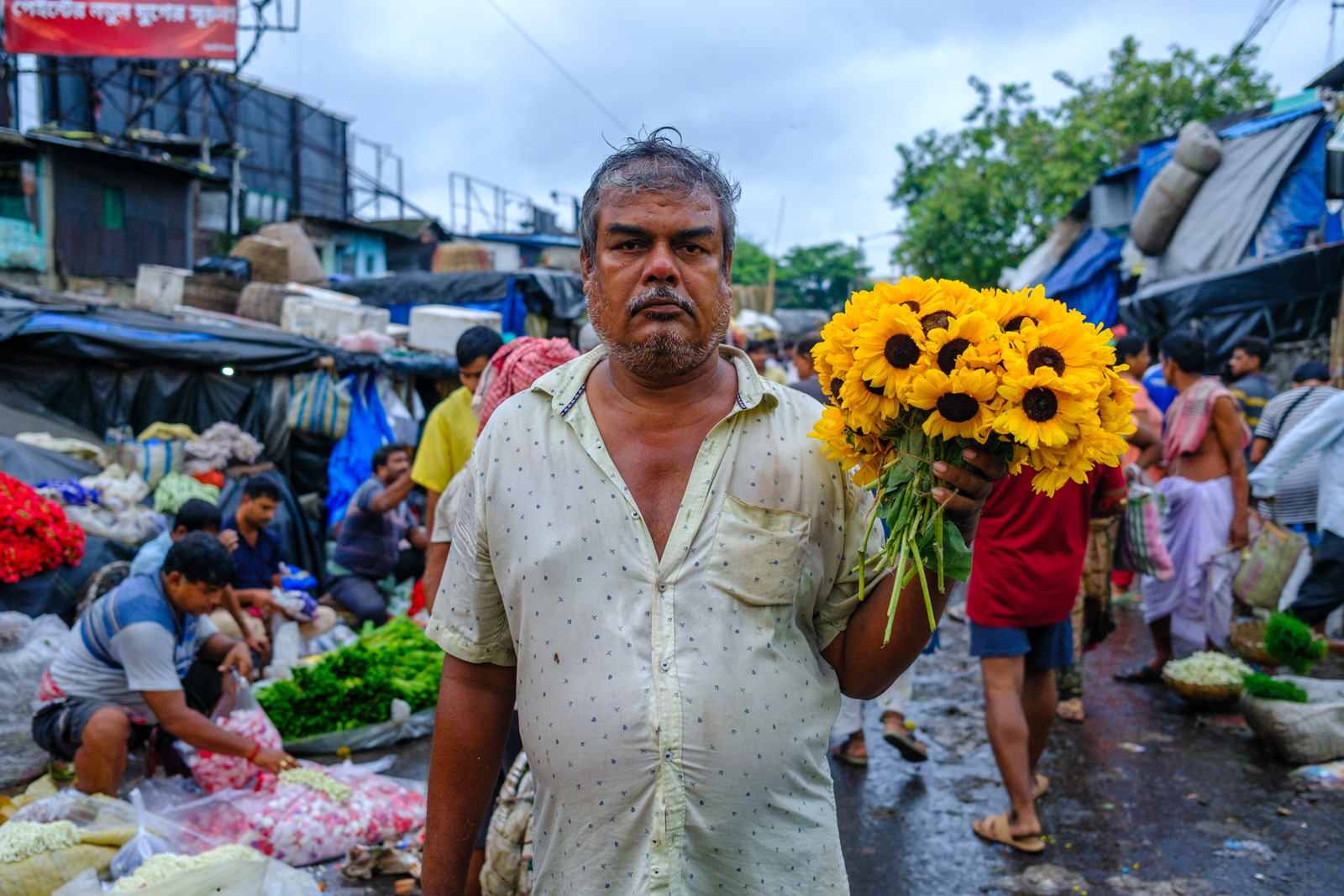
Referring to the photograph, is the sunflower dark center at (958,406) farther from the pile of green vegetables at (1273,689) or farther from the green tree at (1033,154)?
the green tree at (1033,154)

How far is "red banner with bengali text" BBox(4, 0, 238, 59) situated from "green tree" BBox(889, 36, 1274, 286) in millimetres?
15339

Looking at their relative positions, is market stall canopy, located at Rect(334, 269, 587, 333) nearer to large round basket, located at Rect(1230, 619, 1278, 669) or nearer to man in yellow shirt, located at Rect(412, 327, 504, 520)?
man in yellow shirt, located at Rect(412, 327, 504, 520)

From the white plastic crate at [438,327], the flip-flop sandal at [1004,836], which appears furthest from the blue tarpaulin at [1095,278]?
the flip-flop sandal at [1004,836]

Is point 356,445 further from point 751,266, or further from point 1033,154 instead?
point 751,266

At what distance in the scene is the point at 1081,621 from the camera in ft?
17.2

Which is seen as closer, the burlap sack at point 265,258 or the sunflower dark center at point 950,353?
the sunflower dark center at point 950,353

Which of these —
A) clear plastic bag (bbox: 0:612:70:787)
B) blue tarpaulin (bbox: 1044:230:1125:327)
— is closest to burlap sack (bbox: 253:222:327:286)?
clear plastic bag (bbox: 0:612:70:787)

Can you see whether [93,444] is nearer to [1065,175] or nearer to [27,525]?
[27,525]

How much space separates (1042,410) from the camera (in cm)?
166

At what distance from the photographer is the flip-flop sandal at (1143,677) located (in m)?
6.50

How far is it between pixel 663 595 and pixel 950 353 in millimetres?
730

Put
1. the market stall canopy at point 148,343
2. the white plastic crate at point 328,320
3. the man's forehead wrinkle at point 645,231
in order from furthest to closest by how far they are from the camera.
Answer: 1. the white plastic crate at point 328,320
2. the market stall canopy at point 148,343
3. the man's forehead wrinkle at point 645,231

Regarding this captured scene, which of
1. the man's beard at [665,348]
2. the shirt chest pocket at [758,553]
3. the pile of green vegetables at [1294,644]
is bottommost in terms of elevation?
the pile of green vegetables at [1294,644]

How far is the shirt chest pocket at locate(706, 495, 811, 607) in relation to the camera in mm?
1835
